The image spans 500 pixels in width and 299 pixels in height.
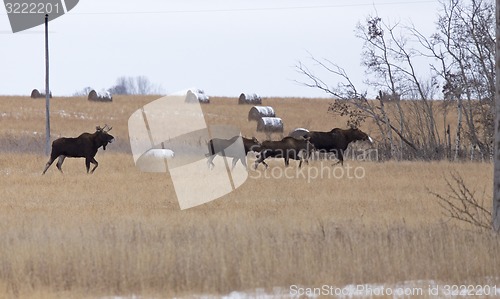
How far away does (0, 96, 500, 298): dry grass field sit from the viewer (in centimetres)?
1059

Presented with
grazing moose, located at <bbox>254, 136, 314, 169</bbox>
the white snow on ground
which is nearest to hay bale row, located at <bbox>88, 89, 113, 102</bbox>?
grazing moose, located at <bbox>254, 136, 314, 169</bbox>

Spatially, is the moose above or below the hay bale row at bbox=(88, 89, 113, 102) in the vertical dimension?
below

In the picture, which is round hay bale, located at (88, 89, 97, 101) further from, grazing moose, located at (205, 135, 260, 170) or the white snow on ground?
the white snow on ground

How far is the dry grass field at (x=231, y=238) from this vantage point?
10.6 meters

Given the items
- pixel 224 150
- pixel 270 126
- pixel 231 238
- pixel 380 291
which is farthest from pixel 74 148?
pixel 270 126

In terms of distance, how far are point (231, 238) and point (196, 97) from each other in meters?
48.1

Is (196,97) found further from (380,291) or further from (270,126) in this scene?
(380,291)

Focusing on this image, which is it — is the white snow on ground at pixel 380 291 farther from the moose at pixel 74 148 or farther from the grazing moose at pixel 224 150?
the moose at pixel 74 148

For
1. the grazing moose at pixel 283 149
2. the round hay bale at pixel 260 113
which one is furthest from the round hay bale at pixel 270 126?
the grazing moose at pixel 283 149

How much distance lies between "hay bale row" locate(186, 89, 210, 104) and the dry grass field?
35.3 metres

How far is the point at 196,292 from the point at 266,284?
0.77 metres

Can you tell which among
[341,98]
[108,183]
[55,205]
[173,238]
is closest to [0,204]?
[55,205]

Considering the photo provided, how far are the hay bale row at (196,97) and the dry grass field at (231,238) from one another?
35320 mm

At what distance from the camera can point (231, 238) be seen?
12.2 m
